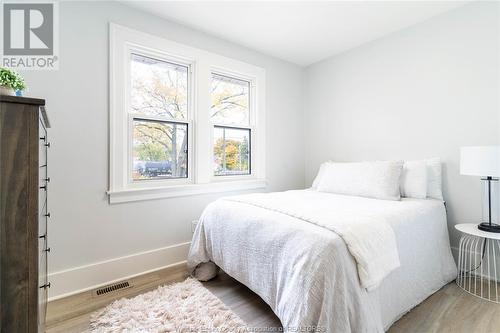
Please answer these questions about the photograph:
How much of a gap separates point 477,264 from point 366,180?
1177 mm

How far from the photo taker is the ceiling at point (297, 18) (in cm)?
219

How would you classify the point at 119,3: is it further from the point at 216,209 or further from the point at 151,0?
the point at 216,209

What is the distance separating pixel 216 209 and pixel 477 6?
2973mm

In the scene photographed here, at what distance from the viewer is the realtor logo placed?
5.66 feet

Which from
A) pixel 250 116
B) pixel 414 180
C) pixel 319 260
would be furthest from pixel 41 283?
pixel 414 180

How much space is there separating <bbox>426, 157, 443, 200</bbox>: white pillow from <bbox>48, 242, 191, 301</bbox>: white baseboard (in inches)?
97.8

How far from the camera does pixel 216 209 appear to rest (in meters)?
2.00


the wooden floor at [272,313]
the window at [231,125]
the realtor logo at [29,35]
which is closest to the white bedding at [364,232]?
the wooden floor at [272,313]

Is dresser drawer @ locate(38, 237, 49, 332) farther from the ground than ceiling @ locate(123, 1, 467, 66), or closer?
closer

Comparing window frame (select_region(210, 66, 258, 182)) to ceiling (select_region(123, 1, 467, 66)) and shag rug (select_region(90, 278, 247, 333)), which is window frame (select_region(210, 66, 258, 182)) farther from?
shag rug (select_region(90, 278, 247, 333))

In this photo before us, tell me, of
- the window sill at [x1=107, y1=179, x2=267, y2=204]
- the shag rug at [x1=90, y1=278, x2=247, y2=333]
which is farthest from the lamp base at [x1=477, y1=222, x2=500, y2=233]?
the window sill at [x1=107, y1=179, x2=267, y2=204]

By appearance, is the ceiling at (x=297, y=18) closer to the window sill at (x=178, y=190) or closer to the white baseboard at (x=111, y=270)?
the window sill at (x=178, y=190)

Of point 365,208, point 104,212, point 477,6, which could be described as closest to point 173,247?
point 104,212

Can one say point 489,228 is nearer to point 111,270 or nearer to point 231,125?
point 231,125
